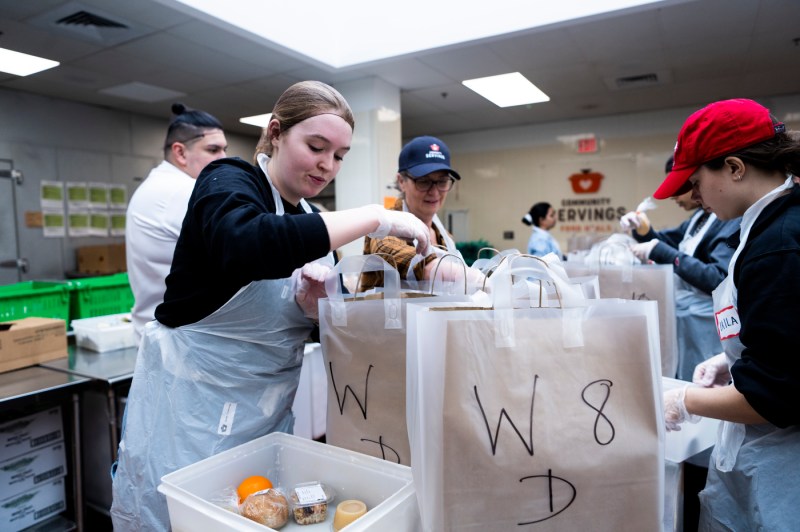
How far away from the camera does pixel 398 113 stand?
556 centimetres

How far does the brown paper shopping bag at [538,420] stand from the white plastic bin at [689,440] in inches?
16.6

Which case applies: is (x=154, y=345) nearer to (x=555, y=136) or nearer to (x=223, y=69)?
(x=223, y=69)

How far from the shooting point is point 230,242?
2.65 feet

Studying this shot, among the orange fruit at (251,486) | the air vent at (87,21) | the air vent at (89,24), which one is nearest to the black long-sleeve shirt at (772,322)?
the orange fruit at (251,486)

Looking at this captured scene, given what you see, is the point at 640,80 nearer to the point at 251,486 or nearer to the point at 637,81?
the point at 637,81

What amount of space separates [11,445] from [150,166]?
5.02 meters

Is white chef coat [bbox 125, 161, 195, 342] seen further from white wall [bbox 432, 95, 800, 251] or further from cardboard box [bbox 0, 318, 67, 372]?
white wall [bbox 432, 95, 800, 251]

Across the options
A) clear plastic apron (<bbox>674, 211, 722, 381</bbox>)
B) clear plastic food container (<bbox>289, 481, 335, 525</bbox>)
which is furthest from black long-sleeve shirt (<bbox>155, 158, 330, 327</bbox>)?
clear plastic apron (<bbox>674, 211, 722, 381</bbox>)

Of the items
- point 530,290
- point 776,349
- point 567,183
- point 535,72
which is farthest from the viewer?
point 567,183

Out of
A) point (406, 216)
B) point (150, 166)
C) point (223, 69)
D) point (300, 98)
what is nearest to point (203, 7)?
point (223, 69)

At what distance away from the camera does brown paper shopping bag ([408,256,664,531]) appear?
27.7 inches

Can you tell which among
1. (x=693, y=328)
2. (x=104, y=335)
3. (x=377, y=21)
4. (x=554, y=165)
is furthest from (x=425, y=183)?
(x=554, y=165)

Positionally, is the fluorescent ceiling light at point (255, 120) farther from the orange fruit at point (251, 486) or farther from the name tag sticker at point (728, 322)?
the name tag sticker at point (728, 322)

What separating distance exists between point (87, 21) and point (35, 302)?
2065 millimetres
